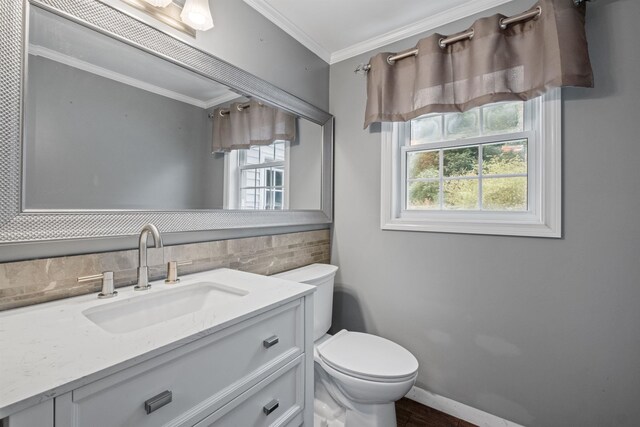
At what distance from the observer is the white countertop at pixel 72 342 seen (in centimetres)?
49

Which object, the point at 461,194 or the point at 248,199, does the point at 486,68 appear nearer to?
the point at 461,194

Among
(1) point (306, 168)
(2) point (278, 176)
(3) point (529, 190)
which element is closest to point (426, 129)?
(3) point (529, 190)

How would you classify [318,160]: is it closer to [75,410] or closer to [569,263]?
[569,263]

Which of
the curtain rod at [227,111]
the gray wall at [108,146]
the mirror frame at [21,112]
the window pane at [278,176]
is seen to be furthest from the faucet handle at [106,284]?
the window pane at [278,176]

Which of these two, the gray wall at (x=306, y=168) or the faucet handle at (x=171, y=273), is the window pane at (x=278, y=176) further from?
the faucet handle at (x=171, y=273)

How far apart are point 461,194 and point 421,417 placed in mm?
1321

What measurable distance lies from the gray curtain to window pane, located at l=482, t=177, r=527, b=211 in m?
0.44

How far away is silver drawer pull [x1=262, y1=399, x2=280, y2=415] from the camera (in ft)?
3.02

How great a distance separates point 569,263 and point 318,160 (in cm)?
150

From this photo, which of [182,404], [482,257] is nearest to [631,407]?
[482,257]

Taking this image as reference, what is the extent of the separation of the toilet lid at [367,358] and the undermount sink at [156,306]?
0.66 metres

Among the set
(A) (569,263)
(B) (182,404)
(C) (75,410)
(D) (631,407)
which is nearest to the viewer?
(C) (75,410)

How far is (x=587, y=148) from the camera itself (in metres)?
1.30

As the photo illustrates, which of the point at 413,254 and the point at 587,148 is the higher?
the point at 587,148
